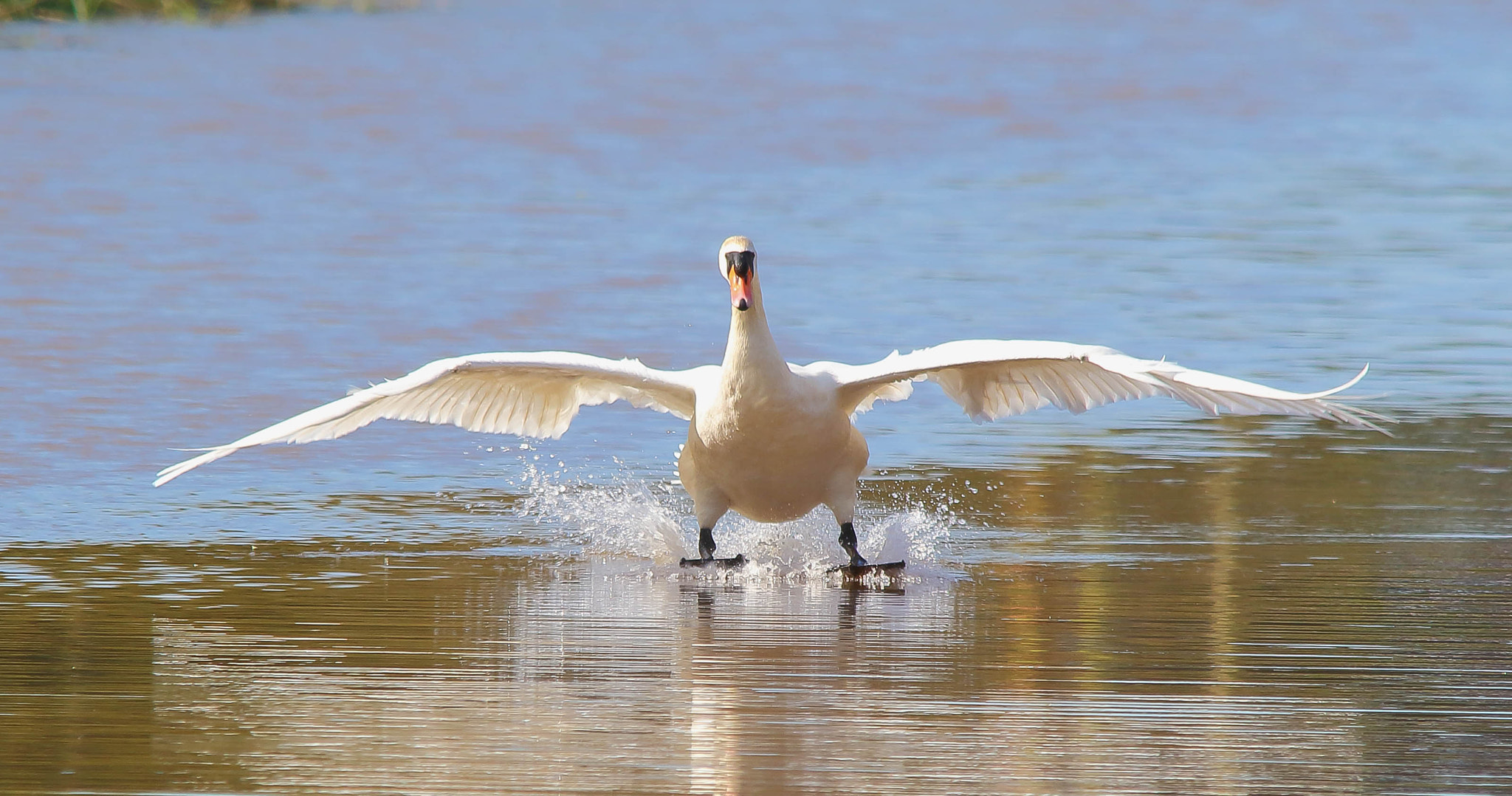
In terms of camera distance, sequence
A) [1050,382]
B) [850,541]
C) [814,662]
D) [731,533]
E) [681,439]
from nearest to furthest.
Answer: [814,662]
[850,541]
[1050,382]
[731,533]
[681,439]

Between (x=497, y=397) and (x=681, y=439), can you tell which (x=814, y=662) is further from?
(x=681, y=439)

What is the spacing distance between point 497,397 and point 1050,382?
7.61 ft

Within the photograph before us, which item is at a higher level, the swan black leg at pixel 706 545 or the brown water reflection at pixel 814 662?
the swan black leg at pixel 706 545

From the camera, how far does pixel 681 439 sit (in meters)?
11.1

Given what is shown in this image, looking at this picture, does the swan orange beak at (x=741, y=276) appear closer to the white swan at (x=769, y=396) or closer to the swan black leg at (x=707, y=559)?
the white swan at (x=769, y=396)

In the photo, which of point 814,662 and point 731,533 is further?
point 731,533

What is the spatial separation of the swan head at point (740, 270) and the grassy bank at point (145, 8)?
22.2 m

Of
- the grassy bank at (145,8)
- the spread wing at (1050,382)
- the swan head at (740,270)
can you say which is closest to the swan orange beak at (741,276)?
the swan head at (740,270)

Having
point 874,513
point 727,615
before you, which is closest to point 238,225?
point 874,513

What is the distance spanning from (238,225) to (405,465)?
289 inches

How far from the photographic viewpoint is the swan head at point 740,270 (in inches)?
320

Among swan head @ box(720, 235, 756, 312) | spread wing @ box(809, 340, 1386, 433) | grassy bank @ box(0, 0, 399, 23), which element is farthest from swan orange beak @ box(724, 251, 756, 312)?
grassy bank @ box(0, 0, 399, 23)

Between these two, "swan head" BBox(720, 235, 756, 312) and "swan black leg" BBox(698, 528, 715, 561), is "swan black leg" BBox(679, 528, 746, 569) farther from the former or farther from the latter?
"swan head" BBox(720, 235, 756, 312)

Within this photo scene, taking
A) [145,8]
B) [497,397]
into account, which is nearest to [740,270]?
[497,397]
